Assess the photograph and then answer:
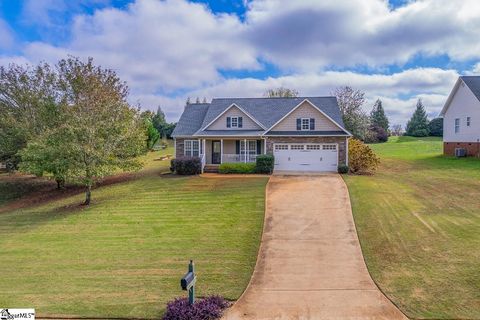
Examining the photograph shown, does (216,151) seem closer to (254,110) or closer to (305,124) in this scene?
(254,110)

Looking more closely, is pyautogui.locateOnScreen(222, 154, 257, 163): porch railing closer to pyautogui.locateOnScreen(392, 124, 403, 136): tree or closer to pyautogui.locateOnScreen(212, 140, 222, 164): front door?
pyautogui.locateOnScreen(212, 140, 222, 164): front door

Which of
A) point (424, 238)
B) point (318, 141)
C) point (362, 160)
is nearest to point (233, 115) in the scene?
point (318, 141)

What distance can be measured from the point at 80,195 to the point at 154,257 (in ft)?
46.8

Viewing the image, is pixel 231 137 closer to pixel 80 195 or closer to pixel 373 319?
pixel 80 195

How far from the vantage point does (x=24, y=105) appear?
28.1 metres

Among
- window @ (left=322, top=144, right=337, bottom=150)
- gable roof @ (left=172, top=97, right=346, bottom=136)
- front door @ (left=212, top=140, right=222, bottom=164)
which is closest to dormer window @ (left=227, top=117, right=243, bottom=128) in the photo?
gable roof @ (left=172, top=97, right=346, bottom=136)

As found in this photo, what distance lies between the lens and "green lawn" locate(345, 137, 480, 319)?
9.27 metres

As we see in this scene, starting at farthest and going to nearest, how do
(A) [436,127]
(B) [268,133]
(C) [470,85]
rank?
(A) [436,127]
(C) [470,85]
(B) [268,133]

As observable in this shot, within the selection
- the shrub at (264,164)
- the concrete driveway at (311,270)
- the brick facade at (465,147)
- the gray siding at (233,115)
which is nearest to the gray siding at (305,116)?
the gray siding at (233,115)

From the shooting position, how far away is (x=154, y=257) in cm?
1271

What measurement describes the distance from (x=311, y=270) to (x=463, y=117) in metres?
29.4

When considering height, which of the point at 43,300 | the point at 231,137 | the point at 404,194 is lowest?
the point at 43,300

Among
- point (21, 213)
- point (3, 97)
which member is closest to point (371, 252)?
point (21, 213)

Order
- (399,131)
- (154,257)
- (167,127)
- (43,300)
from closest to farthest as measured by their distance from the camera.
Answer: (43,300)
(154,257)
(167,127)
(399,131)
